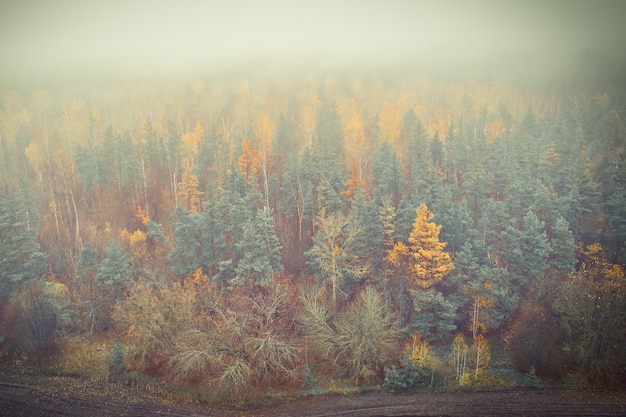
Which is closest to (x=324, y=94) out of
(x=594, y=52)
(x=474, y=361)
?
(x=594, y=52)

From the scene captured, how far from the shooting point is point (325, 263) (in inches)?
1383

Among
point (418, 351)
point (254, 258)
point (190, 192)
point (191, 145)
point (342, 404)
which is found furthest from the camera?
point (191, 145)

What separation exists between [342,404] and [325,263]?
1225cm

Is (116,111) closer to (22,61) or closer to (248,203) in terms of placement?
(22,61)

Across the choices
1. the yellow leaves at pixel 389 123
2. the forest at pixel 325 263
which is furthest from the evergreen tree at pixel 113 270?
the yellow leaves at pixel 389 123

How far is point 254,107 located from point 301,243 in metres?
36.9

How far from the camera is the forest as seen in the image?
28.6m

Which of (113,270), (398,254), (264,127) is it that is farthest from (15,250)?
(264,127)

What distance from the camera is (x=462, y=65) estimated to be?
90.9 meters

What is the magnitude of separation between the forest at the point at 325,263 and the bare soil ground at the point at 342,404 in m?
1.41

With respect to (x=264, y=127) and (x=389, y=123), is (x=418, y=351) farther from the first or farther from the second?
(x=264, y=127)

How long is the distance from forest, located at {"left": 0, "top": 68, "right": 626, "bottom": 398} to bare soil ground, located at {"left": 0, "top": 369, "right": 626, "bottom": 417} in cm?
141

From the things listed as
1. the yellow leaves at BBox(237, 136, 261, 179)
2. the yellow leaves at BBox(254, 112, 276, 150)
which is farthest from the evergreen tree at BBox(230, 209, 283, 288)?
the yellow leaves at BBox(254, 112, 276, 150)

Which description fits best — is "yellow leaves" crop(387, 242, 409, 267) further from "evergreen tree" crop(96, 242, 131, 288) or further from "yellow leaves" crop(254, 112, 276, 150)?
"yellow leaves" crop(254, 112, 276, 150)
